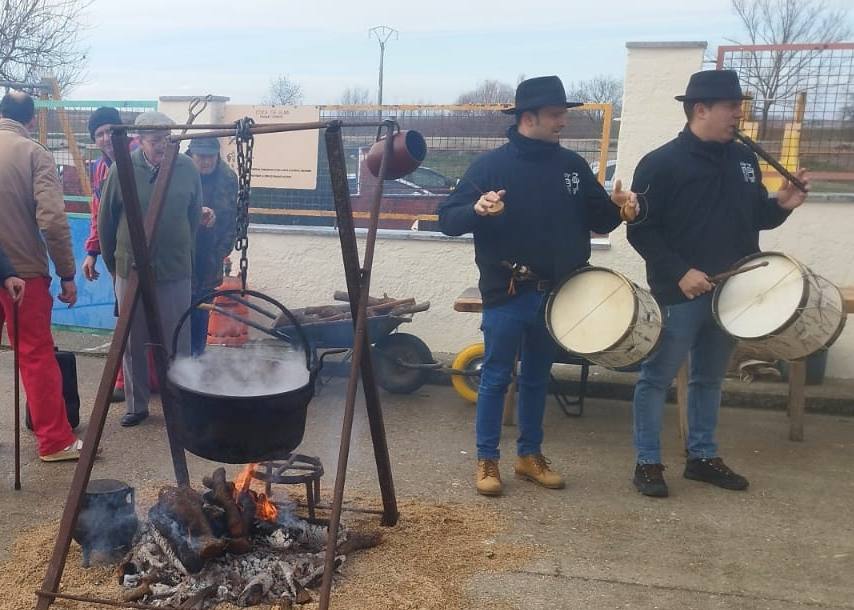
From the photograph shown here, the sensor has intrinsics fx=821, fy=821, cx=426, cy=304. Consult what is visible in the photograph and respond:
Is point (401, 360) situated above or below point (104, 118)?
below

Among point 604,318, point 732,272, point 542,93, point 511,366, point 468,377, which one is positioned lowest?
point 468,377

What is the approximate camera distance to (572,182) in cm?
421

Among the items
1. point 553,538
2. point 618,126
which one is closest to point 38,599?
point 553,538

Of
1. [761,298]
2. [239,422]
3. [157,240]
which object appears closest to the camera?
[239,422]

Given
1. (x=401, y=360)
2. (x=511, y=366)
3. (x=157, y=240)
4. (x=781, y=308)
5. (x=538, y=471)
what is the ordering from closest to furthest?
1. (x=781, y=308)
2. (x=511, y=366)
3. (x=538, y=471)
4. (x=157, y=240)
5. (x=401, y=360)

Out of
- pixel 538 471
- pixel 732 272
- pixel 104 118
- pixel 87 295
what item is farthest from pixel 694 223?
pixel 87 295

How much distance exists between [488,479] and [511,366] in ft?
2.03

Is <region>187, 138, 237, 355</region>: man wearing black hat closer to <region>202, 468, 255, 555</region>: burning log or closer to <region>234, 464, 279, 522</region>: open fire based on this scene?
<region>234, 464, 279, 522</region>: open fire

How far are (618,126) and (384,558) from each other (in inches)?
175

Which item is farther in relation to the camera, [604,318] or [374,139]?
[374,139]

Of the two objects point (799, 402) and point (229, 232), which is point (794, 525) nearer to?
point (799, 402)

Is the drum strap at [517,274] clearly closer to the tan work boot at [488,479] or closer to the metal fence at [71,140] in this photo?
the tan work boot at [488,479]

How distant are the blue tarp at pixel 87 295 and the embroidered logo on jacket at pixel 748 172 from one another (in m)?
5.80

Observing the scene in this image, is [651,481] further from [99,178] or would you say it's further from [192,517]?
[99,178]
